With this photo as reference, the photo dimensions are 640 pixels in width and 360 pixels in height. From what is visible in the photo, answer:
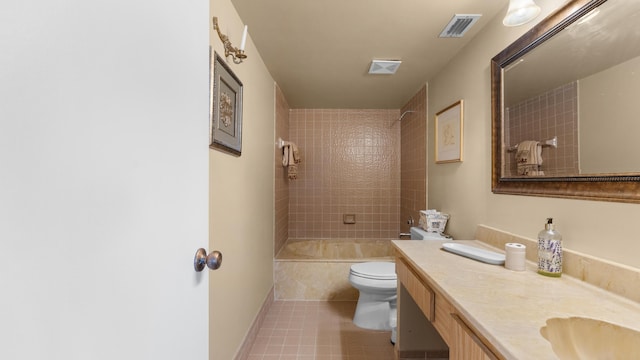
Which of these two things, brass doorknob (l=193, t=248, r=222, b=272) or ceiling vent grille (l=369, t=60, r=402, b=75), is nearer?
brass doorknob (l=193, t=248, r=222, b=272)

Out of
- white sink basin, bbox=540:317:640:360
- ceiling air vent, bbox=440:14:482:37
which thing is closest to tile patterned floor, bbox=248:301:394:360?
white sink basin, bbox=540:317:640:360

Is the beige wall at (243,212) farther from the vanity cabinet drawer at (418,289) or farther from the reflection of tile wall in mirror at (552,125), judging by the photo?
the reflection of tile wall in mirror at (552,125)

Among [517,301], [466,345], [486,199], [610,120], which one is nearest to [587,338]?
[517,301]

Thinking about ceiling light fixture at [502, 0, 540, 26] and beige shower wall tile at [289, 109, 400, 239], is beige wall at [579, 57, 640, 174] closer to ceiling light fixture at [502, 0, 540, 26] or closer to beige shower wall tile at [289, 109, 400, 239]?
ceiling light fixture at [502, 0, 540, 26]

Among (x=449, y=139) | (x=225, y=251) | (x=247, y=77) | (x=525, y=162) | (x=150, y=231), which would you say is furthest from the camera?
(x=449, y=139)

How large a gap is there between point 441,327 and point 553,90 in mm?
1096

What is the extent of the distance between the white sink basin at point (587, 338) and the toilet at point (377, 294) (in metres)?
1.32

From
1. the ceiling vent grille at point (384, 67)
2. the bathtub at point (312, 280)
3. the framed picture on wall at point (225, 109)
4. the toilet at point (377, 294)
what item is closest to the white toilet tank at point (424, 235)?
the toilet at point (377, 294)

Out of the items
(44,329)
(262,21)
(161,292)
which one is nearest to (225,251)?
(161,292)

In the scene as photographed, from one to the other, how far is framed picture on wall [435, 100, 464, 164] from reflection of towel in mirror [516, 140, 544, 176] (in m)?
0.55

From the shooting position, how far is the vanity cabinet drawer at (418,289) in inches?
42.6

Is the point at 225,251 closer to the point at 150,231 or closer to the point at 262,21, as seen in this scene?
the point at 150,231

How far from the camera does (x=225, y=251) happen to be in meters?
1.51

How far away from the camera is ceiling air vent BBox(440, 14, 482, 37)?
61.8 inches
